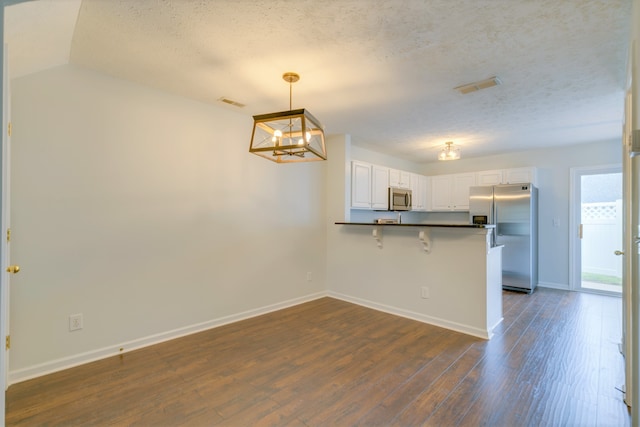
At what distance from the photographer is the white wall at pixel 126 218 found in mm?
2342

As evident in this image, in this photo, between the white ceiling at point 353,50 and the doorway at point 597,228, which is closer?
the white ceiling at point 353,50

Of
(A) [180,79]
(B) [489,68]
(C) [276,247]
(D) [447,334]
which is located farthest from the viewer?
(C) [276,247]

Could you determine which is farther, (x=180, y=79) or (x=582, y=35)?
(x=180, y=79)

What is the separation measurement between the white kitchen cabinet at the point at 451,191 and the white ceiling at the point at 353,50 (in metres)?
2.58

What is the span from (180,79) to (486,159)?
584 cm

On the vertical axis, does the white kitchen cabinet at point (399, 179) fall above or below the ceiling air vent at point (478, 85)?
below

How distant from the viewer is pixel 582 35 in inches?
81.3

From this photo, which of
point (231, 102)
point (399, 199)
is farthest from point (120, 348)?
point (399, 199)

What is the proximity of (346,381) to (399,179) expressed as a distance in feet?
13.7

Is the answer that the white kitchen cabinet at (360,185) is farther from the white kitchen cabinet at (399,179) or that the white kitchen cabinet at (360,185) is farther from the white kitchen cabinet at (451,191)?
the white kitchen cabinet at (451,191)

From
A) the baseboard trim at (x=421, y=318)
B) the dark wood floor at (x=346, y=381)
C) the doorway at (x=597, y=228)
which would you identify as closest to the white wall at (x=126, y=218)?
the dark wood floor at (x=346, y=381)

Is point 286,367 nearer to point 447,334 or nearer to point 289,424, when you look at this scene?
point 289,424

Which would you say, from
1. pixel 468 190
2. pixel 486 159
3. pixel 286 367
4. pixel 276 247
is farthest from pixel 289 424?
pixel 486 159

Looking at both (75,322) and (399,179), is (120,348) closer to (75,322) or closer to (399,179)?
(75,322)
